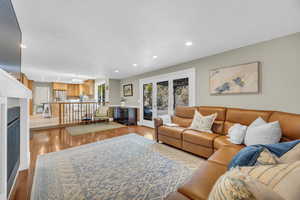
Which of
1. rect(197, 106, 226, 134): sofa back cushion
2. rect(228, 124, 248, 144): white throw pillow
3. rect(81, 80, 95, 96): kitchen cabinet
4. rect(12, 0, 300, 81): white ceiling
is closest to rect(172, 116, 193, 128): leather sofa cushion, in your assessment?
rect(197, 106, 226, 134): sofa back cushion

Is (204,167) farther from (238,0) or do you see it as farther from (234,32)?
(234,32)

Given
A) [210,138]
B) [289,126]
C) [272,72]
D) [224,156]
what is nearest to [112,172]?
[224,156]

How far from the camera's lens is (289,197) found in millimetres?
515

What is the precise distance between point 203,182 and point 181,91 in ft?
10.6

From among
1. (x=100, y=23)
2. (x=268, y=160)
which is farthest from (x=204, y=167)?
(x=100, y=23)

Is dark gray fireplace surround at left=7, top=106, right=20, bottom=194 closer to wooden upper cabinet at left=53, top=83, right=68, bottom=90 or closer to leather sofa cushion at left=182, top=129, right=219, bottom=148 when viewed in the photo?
leather sofa cushion at left=182, top=129, right=219, bottom=148

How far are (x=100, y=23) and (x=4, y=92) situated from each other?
1.54 m

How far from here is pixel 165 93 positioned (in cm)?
466

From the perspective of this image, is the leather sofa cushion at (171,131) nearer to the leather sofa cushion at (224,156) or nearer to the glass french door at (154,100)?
the leather sofa cushion at (224,156)

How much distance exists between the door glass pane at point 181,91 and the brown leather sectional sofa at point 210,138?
48 centimetres

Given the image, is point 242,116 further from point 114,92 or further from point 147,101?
point 114,92

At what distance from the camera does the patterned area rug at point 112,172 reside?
5.13 feet

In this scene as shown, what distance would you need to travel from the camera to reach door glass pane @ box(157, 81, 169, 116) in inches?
182

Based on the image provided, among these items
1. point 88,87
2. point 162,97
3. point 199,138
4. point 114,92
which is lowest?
point 199,138
